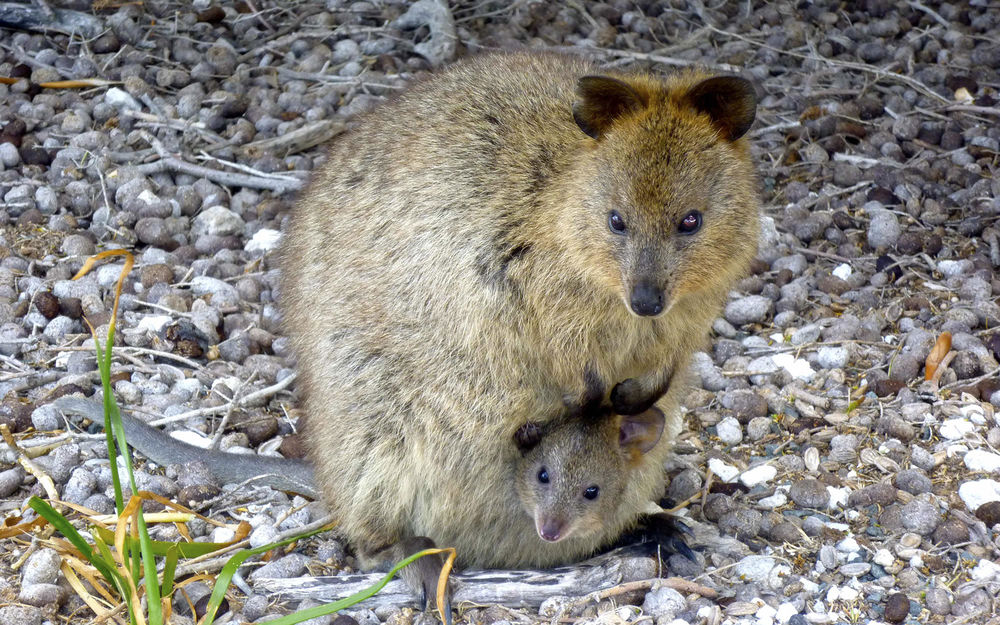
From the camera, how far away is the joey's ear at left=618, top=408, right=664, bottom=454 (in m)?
4.62

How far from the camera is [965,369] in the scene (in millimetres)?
5570

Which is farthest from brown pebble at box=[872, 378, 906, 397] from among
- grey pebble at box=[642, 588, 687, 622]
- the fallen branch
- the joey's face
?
grey pebble at box=[642, 588, 687, 622]

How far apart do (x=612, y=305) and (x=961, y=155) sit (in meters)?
3.87

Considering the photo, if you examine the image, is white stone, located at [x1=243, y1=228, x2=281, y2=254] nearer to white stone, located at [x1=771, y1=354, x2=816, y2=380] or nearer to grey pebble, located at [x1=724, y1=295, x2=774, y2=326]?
grey pebble, located at [x1=724, y1=295, x2=774, y2=326]

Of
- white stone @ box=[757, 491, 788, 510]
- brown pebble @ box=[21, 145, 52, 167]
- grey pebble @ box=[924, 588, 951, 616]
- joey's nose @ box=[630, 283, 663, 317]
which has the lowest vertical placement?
white stone @ box=[757, 491, 788, 510]

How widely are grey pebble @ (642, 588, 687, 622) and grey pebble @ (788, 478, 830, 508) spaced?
930 millimetres

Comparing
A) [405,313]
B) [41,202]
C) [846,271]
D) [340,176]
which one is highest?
[340,176]

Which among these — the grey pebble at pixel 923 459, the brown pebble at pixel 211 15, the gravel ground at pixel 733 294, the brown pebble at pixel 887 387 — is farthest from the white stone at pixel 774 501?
the brown pebble at pixel 211 15

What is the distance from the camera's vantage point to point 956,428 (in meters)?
5.21

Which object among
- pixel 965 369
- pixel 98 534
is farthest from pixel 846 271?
pixel 98 534

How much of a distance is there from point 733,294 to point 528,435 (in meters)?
2.22

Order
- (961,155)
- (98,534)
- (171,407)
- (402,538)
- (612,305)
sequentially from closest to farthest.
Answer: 1. (98,534)
2. (612,305)
3. (402,538)
4. (171,407)
5. (961,155)

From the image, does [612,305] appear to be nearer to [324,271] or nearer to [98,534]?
[324,271]

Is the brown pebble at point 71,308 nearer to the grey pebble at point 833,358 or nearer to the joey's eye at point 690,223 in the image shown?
the joey's eye at point 690,223
